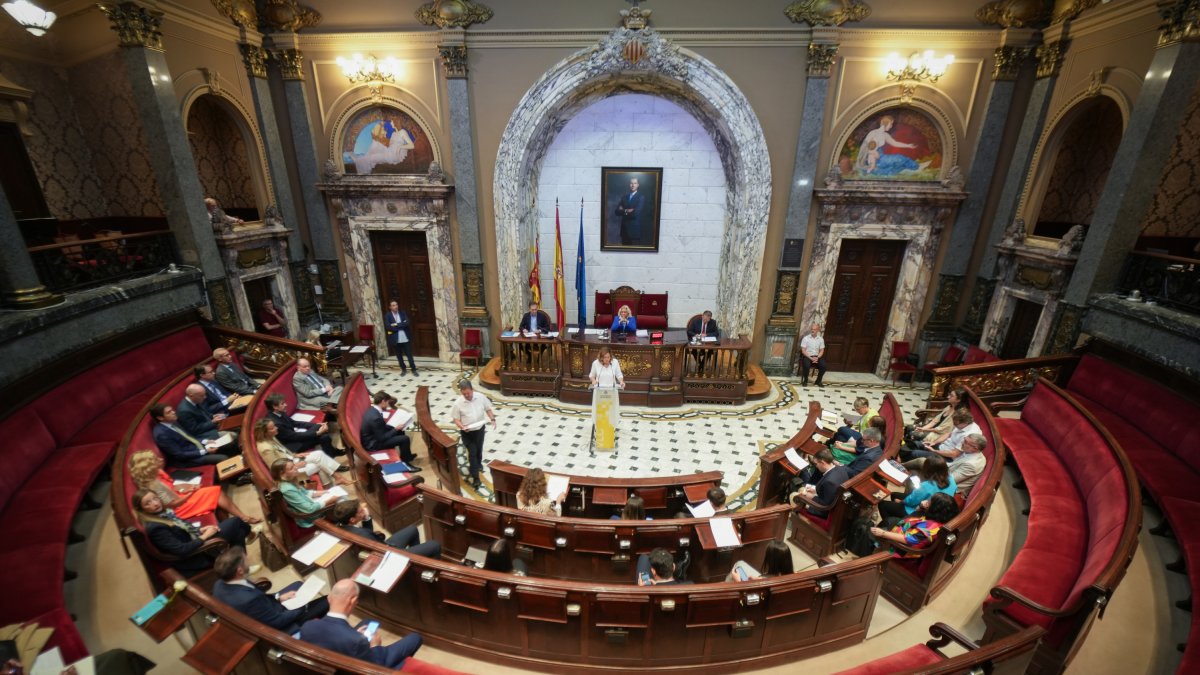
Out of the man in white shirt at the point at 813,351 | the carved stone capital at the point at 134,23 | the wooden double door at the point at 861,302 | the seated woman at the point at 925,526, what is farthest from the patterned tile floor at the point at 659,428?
the carved stone capital at the point at 134,23

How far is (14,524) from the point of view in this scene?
4.16 m

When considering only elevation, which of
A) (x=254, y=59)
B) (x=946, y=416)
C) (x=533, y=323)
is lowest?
(x=946, y=416)

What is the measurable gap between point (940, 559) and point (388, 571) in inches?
177

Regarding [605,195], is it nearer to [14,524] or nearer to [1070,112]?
[1070,112]

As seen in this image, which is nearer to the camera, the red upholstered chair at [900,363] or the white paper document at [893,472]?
the white paper document at [893,472]

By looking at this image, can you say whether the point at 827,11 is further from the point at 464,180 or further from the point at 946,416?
the point at 464,180

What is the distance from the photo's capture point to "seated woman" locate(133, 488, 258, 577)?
3.73 meters

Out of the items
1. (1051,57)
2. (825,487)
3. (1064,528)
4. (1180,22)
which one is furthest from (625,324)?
(1051,57)

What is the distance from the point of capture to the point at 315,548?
11.7ft

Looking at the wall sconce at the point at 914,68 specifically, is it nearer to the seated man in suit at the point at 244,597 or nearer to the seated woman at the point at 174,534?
the seated man in suit at the point at 244,597

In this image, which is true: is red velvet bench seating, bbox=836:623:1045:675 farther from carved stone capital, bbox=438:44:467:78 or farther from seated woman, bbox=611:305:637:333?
carved stone capital, bbox=438:44:467:78

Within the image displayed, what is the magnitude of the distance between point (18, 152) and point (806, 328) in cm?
1344

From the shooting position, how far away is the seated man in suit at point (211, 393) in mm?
6129

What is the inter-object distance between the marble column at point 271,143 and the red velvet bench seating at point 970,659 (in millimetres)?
10949
